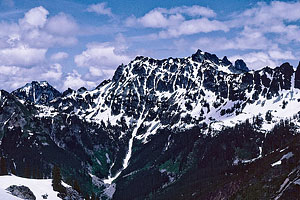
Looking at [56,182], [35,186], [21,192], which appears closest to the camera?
[21,192]

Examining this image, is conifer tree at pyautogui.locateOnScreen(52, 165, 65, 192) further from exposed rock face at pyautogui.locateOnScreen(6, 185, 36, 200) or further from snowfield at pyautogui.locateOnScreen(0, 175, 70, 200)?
exposed rock face at pyautogui.locateOnScreen(6, 185, 36, 200)

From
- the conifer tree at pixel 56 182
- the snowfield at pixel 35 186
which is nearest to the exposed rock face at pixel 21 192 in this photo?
the snowfield at pixel 35 186

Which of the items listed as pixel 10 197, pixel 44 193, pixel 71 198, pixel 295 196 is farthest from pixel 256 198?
pixel 10 197

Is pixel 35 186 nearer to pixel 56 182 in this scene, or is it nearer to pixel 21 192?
pixel 56 182

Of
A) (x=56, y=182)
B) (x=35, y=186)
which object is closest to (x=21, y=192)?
(x=35, y=186)

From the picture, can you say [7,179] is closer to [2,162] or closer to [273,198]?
[2,162]

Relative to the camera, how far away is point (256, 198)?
634 feet

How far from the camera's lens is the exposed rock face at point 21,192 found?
107m

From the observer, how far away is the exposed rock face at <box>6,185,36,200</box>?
350 feet

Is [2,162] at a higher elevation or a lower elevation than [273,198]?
higher

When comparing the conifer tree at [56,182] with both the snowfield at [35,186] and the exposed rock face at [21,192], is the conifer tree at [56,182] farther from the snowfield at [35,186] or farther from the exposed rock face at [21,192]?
the exposed rock face at [21,192]

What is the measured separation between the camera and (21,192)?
108 m

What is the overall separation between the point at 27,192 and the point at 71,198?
26.3m

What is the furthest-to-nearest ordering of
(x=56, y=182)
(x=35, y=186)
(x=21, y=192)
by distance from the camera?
(x=56, y=182) < (x=35, y=186) < (x=21, y=192)
